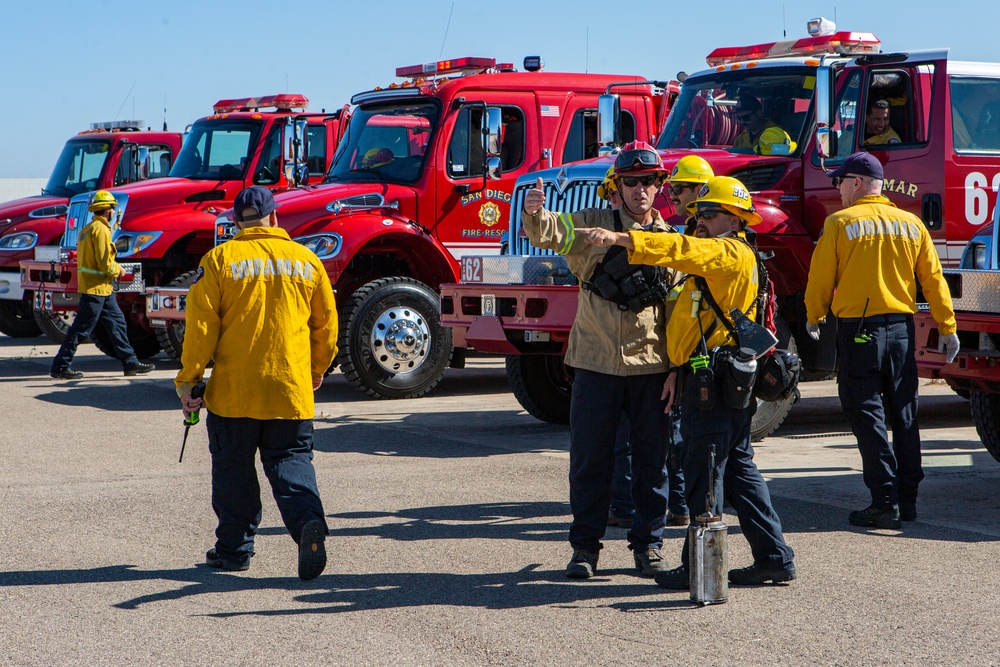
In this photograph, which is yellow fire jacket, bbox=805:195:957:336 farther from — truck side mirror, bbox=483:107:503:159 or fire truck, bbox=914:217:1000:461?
truck side mirror, bbox=483:107:503:159

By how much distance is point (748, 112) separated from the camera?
394 inches

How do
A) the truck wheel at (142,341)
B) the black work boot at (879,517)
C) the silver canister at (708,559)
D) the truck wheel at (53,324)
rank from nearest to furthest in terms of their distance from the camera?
the silver canister at (708,559) < the black work boot at (879,517) < the truck wheel at (142,341) < the truck wheel at (53,324)

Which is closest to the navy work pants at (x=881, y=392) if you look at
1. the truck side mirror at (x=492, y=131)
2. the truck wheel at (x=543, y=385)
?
the truck wheel at (x=543, y=385)

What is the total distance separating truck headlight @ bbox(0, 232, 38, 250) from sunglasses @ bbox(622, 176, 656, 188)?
1365cm

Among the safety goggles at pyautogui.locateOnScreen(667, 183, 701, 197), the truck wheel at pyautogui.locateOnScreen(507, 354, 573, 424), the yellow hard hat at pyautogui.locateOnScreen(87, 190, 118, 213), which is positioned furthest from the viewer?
the yellow hard hat at pyautogui.locateOnScreen(87, 190, 118, 213)

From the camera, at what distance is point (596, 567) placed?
5918 mm

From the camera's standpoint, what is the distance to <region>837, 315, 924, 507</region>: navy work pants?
22.3 ft

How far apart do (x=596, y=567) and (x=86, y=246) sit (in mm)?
9304

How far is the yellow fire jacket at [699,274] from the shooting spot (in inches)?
199

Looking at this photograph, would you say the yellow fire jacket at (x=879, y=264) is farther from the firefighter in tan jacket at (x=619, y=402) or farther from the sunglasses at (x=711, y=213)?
the sunglasses at (x=711, y=213)

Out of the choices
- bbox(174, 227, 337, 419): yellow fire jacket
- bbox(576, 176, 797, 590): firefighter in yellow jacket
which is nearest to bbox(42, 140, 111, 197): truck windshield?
bbox(174, 227, 337, 419): yellow fire jacket

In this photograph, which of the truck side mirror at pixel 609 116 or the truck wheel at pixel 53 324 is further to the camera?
the truck wheel at pixel 53 324

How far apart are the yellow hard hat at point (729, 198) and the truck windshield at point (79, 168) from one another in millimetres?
15001

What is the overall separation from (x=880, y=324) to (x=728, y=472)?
1.75m
